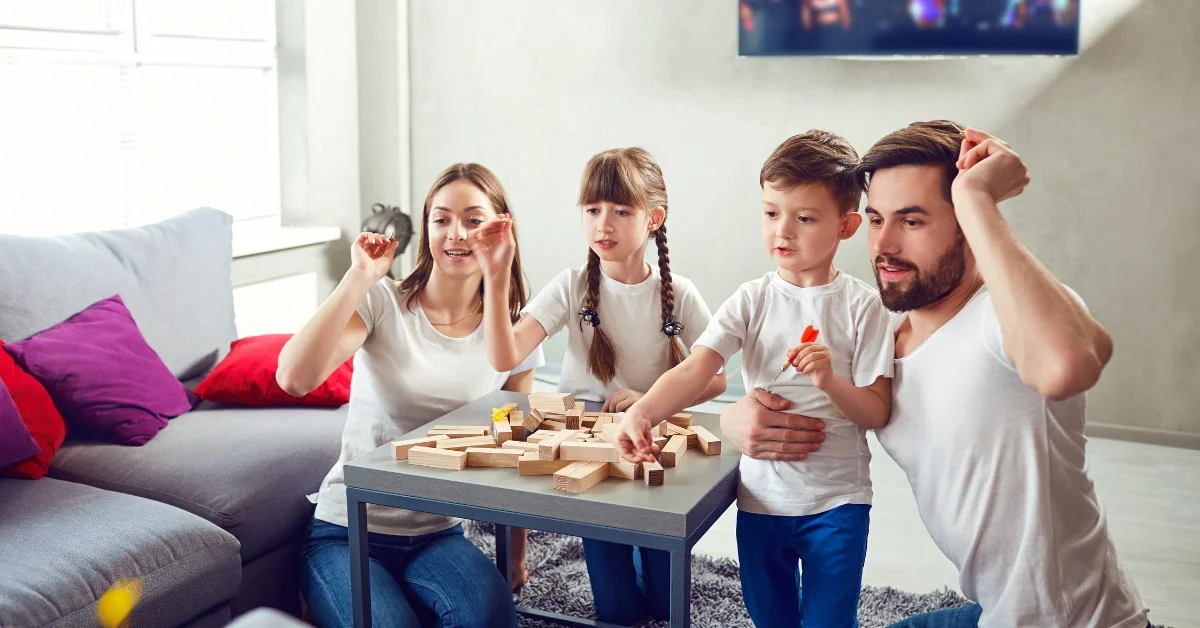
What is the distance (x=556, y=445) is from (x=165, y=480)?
1.05 m

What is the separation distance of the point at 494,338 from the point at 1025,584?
107 cm

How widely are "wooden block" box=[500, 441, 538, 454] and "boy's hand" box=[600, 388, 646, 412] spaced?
0.40 meters

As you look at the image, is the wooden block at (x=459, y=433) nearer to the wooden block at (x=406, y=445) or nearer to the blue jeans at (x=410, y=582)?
the wooden block at (x=406, y=445)

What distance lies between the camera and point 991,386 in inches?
54.9

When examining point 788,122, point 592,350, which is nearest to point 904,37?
point 788,122

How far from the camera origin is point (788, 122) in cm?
440

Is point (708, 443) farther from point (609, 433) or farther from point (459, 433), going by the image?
point (459, 433)

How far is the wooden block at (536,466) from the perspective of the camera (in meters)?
1.60

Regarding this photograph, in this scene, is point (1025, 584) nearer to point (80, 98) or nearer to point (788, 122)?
point (788, 122)

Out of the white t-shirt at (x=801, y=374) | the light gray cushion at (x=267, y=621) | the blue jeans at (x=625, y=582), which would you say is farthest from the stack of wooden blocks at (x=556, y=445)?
the light gray cushion at (x=267, y=621)

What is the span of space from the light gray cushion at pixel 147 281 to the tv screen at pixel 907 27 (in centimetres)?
234

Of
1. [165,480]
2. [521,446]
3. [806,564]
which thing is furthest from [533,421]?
[165,480]

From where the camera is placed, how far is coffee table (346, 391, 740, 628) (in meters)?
1.46

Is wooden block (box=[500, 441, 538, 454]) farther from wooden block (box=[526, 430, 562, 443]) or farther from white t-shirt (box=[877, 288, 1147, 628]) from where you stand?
white t-shirt (box=[877, 288, 1147, 628])
